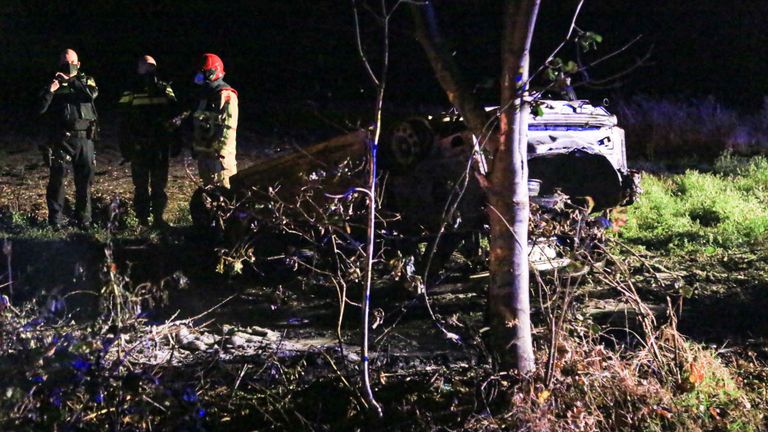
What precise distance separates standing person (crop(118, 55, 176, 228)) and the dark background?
8.55m

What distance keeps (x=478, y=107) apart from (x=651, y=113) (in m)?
12.3

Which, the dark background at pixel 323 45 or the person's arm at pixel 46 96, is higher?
the dark background at pixel 323 45

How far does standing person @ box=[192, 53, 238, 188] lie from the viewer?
898 cm

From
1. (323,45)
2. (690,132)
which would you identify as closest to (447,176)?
(690,132)

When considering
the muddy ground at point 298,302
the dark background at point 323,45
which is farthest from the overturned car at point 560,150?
the dark background at point 323,45

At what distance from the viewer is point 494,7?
22.2m

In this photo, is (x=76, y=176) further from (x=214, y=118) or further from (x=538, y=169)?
(x=538, y=169)

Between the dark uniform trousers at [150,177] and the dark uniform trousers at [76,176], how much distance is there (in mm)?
492

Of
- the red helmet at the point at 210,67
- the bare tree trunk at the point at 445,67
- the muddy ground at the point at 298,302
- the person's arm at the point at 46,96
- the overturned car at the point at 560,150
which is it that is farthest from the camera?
the person's arm at the point at 46,96

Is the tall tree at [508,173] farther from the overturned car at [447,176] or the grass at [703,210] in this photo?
the grass at [703,210]

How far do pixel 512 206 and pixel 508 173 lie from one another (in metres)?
0.17

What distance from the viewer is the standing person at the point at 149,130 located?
991cm

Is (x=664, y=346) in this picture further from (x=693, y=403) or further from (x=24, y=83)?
(x=24, y=83)

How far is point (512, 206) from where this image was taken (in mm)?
4695
